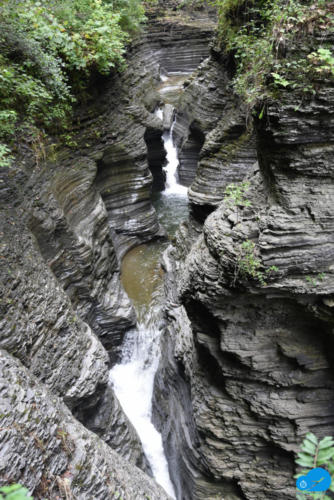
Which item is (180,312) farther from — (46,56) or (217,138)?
(46,56)

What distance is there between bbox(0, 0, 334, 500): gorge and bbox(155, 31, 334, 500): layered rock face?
2 centimetres

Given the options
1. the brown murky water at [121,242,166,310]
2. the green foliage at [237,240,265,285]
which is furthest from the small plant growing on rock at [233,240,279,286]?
the brown murky water at [121,242,166,310]

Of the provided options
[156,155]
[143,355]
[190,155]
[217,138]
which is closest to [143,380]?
[143,355]

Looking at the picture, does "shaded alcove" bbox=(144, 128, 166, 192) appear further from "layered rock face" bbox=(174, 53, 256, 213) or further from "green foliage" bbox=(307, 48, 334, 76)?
"green foliage" bbox=(307, 48, 334, 76)

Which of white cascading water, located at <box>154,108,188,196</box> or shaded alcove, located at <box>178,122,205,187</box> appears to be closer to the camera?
shaded alcove, located at <box>178,122,205,187</box>

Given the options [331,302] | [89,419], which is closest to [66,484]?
[89,419]

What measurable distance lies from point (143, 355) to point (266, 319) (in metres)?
5.75

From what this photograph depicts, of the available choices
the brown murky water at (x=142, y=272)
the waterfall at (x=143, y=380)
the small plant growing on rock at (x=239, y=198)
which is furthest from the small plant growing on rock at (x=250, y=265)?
the brown murky water at (x=142, y=272)

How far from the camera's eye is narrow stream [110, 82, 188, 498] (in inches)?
321

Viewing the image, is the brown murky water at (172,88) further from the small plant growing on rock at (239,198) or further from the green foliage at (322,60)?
the green foliage at (322,60)

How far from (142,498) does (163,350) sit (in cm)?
436

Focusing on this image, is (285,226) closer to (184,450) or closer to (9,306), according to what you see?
(9,306)

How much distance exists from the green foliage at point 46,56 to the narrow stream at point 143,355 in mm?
5390

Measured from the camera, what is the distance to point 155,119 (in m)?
12.7
